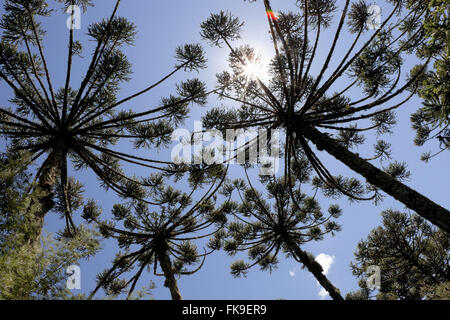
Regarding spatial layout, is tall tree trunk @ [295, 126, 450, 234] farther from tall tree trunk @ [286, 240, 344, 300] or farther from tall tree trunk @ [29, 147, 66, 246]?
tall tree trunk @ [29, 147, 66, 246]

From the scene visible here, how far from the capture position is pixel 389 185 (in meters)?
3.48

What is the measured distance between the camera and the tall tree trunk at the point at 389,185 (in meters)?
2.90

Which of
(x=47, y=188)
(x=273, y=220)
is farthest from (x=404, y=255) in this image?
(x=47, y=188)

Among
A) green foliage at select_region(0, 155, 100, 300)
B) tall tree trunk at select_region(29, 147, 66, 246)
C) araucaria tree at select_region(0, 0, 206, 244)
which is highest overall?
araucaria tree at select_region(0, 0, 206, 244)

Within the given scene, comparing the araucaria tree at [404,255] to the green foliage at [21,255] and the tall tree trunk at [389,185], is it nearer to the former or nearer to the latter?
the tall tree trunk at [389,185]

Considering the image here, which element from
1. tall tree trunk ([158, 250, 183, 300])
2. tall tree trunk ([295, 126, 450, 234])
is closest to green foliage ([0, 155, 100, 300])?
tall tree trunk ([158, 250, 183, 300])

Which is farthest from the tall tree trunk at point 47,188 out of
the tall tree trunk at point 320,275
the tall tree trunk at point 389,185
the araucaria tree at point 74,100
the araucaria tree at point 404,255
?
the araucaria tree at point 404,255

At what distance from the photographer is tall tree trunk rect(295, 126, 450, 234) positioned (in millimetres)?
2904

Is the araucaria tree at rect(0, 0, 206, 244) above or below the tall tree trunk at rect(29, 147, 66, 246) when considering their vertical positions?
above

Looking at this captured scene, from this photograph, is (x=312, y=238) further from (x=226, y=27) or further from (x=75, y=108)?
(x=75, y=108)

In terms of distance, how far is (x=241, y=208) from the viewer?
9.53 metres

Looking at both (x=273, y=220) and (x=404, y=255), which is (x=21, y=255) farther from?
(x=404, y=255)

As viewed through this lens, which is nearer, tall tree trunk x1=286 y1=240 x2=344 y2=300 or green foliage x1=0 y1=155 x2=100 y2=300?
green foliage x1=0 y1=155 x2=100 y2=300
